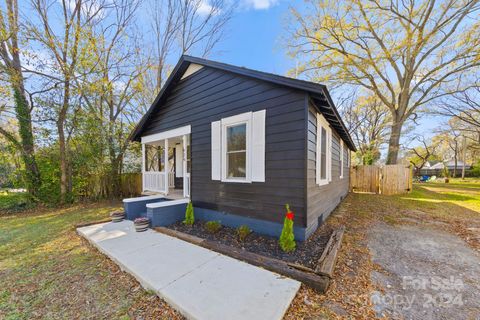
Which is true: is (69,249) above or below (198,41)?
below

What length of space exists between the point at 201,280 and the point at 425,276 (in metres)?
3.31

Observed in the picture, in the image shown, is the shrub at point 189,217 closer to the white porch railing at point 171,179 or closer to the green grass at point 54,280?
the green grass at point 54,280

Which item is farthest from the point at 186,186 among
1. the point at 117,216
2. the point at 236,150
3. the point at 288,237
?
the point at 288,237

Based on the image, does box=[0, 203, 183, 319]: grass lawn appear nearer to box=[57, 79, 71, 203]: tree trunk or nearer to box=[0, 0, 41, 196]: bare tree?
box=[57, 79, 71, 203]: tree trunk

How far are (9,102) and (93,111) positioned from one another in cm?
278

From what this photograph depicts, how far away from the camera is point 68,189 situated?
8922 millimetres

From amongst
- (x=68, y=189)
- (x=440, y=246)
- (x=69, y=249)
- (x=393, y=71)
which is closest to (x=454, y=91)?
(x=393, y=71)

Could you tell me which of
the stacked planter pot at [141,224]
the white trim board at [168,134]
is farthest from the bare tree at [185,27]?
the stacked planter pot at [141,224]

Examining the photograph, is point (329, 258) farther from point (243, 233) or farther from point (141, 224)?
point (141, 224)

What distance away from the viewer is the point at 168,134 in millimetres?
6754

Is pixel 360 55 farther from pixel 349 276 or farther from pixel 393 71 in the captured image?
pixel 349 276

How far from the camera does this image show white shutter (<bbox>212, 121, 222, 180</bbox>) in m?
5.05

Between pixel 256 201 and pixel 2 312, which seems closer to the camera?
pixel 2 312

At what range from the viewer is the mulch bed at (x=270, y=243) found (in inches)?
129
